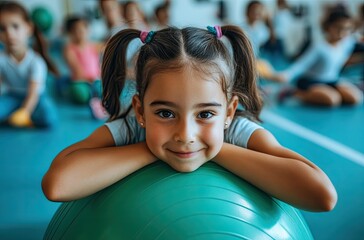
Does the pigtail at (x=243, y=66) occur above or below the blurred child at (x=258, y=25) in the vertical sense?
above

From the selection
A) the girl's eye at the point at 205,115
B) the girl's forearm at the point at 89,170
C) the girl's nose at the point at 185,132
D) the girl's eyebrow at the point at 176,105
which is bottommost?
the girl's forearm at the point at 89,170

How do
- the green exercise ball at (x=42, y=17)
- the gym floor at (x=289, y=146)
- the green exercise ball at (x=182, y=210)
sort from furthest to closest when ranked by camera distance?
the green exercise ball at (x=42, y=17), the gym floor at (x=289, y=146), the green exercise ball at (x=182, y=210)

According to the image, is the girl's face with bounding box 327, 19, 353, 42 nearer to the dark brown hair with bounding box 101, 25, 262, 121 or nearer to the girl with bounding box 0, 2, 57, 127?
the girl with bounding box 0, 2, 57, 127

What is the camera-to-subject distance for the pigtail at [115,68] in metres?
1.12

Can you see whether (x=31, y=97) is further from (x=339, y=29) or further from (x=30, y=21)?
(x=339, y=29)

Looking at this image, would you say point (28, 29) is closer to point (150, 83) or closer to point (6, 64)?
point (6, 64)

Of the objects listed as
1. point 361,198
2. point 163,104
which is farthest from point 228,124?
point 361,198

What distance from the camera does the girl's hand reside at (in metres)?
2.68

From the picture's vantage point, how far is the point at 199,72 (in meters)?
0.92

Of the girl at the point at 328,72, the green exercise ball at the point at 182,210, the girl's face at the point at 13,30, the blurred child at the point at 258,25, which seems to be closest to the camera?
the green exercise ball at the point at 182,210

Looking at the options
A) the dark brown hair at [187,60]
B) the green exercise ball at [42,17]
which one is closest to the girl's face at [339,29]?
the dark brown hair at [187,60]

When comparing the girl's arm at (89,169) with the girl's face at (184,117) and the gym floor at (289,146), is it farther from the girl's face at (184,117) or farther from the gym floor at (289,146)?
the gym floor at (289,146)

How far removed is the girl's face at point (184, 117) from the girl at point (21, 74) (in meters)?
1.92

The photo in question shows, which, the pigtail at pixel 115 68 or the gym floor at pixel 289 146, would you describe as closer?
the pigtail at pixel 115 68
